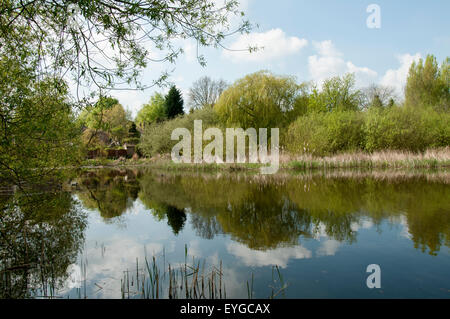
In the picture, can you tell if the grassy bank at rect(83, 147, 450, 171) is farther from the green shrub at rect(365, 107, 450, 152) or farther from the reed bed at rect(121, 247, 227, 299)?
the reed bed at rect(121, 247, 227, 299)

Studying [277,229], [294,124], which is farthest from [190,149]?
[277,229]

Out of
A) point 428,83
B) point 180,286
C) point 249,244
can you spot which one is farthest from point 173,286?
point 428,83

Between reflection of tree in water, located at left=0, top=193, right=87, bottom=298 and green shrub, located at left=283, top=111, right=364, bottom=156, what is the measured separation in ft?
50.1

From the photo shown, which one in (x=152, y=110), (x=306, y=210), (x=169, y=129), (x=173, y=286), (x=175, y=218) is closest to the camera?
(x=173, y=286)

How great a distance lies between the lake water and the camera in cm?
322

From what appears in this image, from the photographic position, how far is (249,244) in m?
4.65

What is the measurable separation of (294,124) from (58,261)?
18651 mm

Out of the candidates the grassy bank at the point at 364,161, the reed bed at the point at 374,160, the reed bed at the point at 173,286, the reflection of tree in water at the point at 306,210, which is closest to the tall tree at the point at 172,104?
the grassy bank at the point at 364,161

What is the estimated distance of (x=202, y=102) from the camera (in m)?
40.9

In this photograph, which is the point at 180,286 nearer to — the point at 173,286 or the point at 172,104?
the point at 173,286

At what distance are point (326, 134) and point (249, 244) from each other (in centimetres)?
1624

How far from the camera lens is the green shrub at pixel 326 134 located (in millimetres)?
19359

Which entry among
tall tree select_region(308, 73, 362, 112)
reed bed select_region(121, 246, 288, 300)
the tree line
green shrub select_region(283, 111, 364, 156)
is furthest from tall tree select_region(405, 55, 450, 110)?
reed bed select_region(121, 246, 288, 300)
